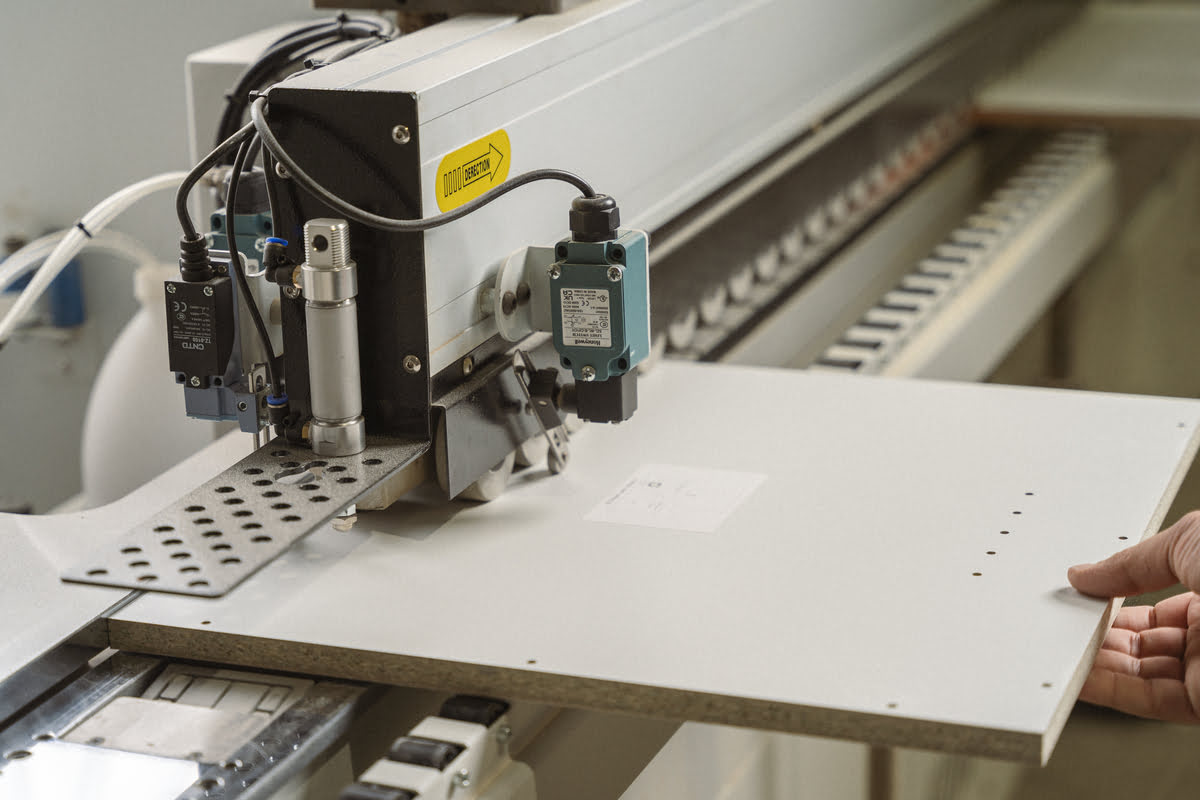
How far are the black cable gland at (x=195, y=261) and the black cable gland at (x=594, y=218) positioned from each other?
33 cm

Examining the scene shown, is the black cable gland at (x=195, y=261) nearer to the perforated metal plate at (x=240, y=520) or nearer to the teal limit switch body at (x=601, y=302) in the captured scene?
the perforated metal plate at (x=240, y=520)

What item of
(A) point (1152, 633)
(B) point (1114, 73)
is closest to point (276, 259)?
(A) point (1152, 633)

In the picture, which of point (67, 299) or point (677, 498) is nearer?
point (677, 498)

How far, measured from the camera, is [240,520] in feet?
4.06

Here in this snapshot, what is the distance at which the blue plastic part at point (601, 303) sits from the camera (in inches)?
55.2

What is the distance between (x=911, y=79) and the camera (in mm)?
2836

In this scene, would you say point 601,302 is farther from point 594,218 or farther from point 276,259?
point 276,259

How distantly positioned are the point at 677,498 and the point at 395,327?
0.34 metres

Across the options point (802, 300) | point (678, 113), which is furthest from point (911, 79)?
point (678, 113)

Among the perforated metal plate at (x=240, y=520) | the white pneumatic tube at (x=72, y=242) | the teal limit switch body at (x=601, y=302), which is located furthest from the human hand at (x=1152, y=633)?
the white pneumatic tube at (x=72, y=242)

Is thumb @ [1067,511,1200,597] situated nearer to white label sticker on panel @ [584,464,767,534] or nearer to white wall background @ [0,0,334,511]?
white label sticker on panel @ [584,464,767,534]

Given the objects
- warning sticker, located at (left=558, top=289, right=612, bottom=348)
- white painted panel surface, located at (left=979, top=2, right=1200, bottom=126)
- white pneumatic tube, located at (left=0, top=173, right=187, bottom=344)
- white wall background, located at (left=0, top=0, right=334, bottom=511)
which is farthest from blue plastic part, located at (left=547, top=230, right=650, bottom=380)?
white painted panel surface, located at (left=979, top=2, right=1200, bottom=126)

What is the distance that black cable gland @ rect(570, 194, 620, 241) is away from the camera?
1.40 m

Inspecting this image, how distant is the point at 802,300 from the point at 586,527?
44.7 inches
